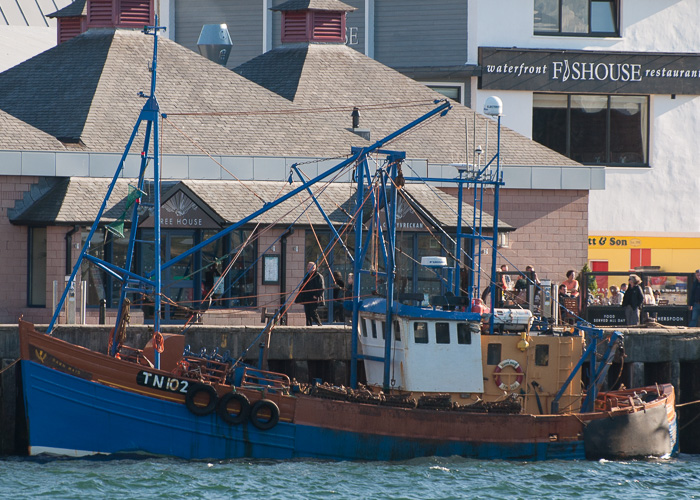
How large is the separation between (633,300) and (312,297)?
7.03m

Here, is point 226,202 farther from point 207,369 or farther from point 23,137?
point 207,369

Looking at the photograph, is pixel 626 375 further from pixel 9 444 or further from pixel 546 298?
pixel 9 444

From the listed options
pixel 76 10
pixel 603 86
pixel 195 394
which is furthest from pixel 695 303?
pixel 76 10

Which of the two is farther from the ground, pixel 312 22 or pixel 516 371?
pixel 312 22

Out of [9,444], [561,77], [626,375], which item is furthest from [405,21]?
[9,444]

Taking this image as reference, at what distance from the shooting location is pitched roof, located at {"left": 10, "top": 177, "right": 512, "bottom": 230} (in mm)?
30469

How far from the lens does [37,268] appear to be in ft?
102

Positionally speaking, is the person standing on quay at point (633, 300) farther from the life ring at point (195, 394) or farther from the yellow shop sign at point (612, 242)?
the yellow shop sign at point (612, 242)

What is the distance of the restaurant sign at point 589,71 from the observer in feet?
146

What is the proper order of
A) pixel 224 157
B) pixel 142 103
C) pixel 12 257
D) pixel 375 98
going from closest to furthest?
pixel 12 257 → pixel 224 157 → pixel 142 103 → pixel 375 98

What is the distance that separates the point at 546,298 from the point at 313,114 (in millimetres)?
10274

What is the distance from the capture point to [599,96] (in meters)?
45.1

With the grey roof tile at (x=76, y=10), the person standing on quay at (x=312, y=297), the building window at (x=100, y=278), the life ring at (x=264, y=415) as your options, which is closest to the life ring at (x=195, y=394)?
the life ring at (x=264, y=415)

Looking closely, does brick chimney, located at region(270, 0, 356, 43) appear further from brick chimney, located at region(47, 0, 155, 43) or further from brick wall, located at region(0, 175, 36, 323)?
brick wall, located at region(0, 175, 36, 323)
